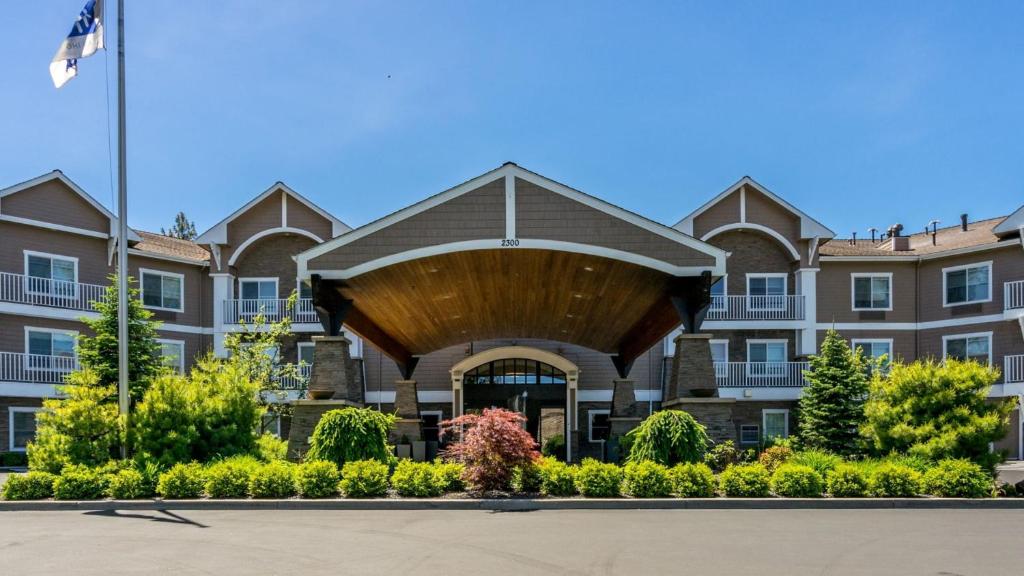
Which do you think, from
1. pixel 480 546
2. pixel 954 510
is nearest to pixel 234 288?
pixel 480 546

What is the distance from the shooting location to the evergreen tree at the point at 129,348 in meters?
18.5

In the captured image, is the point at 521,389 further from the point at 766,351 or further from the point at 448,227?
the point at 448,227

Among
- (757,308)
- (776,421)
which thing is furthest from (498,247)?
(776,421)

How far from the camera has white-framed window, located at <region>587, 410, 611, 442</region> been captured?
27.4 meters

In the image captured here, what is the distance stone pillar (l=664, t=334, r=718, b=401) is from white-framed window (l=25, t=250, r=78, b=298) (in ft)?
67.7

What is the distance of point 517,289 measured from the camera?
19188mm

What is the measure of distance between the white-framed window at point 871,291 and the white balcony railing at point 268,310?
802 inches

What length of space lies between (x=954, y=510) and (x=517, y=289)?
10.5m

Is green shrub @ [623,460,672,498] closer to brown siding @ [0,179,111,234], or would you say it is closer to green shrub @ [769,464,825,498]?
green shrub @ [769,464,825,498]

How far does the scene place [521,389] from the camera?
27422mm

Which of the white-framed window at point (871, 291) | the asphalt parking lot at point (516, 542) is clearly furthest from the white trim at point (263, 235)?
the white-framed window at point (871, 291)

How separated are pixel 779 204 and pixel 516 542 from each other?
2175 centimetres

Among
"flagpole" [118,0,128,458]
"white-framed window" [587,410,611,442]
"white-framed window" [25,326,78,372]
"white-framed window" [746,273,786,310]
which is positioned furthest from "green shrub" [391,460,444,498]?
"white-framed window" [746,273,786,310]

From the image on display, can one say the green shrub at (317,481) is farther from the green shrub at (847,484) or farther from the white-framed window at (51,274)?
the white-framed window at (51,274)
